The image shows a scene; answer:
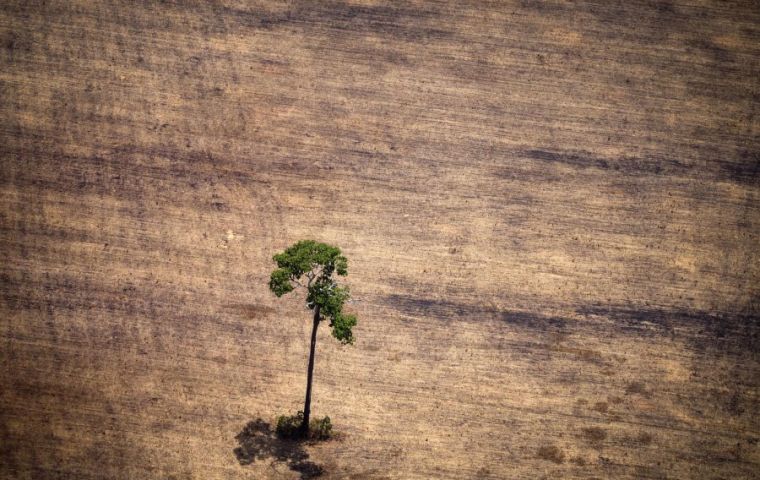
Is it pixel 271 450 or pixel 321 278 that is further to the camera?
pixel 271 450

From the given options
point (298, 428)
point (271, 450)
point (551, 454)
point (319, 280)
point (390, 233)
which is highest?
point (390, 233)

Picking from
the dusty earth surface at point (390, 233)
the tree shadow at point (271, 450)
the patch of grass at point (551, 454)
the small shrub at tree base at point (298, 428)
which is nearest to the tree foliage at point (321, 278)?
the small shrub at tree base at point (298, 428)

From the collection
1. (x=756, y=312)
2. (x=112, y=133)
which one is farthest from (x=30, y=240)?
(x=756, y=312)

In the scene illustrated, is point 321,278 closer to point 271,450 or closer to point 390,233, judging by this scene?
point 271,450

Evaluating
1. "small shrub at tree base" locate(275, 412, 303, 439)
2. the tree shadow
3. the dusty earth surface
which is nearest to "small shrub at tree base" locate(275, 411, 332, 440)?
"small shrub at tree base" locate(275, 412, 303, 439)

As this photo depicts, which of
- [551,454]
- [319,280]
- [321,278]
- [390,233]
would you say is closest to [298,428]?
[319,280]

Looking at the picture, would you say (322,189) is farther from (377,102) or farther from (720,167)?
(720,167)
